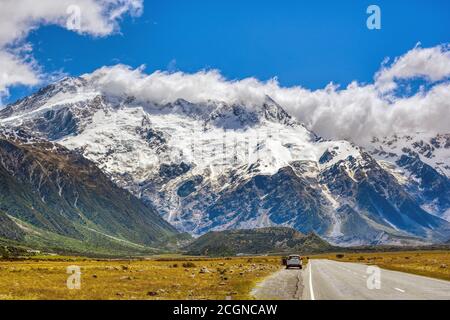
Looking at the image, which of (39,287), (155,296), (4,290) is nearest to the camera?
(155,296)
